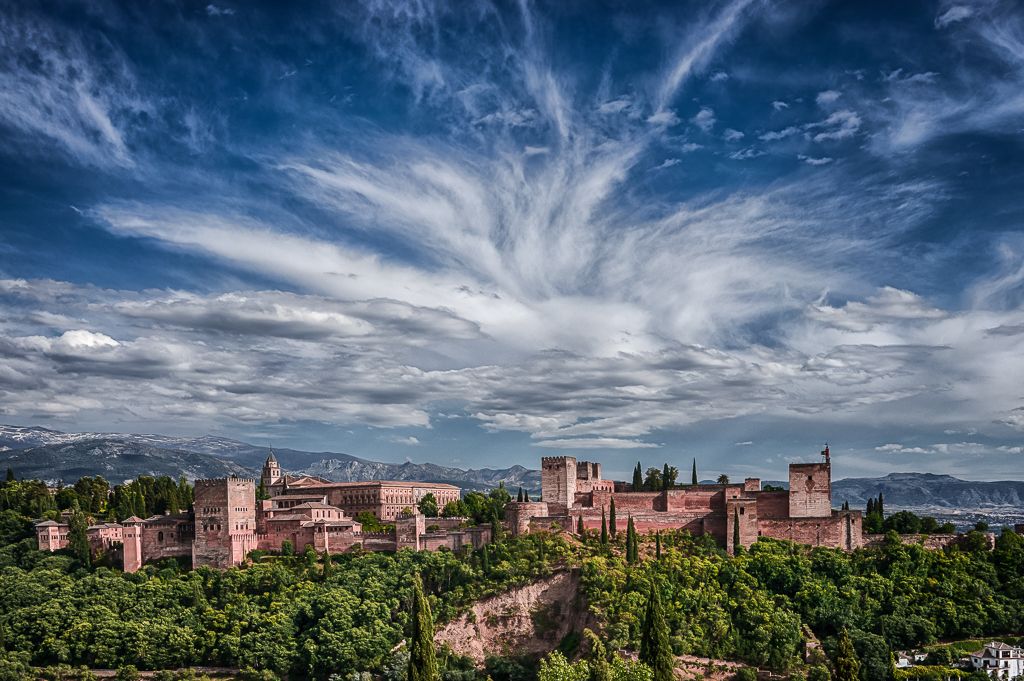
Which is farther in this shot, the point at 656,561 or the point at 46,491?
the point at 46,491

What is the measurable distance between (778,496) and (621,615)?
18.4m

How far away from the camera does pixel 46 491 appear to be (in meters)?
84.2

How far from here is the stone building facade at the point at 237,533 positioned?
221ft

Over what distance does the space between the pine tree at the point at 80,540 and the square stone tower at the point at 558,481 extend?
3333cm

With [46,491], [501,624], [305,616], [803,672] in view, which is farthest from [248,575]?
[803,672]

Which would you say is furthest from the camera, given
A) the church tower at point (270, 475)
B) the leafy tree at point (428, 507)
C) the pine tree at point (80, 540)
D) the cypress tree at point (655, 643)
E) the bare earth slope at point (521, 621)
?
the church tower at point (270, 475)

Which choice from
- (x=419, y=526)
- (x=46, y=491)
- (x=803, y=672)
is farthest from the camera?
(x=46, y=491)

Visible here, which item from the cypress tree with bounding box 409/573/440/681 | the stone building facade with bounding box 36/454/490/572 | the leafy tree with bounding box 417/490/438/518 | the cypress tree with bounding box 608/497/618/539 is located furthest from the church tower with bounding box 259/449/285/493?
the cypress tree with bounding box 409/573/440/681

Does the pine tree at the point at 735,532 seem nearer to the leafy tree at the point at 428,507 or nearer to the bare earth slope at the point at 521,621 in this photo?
the bare earth slope at the point at 521,621

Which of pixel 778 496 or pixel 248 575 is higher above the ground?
Answer: pixel 778 496

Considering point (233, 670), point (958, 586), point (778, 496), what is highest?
point (778, 496)

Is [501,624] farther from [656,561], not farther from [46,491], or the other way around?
[46,491]

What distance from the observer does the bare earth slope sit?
60.4 m

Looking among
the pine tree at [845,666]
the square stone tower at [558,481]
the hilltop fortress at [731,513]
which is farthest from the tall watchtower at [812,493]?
the pine tree at [845,666]
